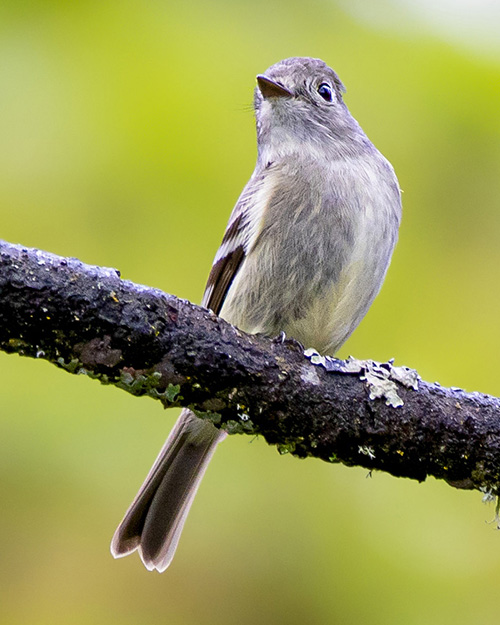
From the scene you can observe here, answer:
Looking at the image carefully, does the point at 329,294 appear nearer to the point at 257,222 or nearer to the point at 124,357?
the point at 257,222

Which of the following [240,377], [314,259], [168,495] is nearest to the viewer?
[240,377]

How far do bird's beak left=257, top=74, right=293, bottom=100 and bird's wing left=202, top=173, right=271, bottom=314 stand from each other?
36 cm

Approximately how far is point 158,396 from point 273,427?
0.37 meters

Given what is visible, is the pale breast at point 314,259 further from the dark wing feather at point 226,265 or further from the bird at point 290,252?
the dark wing feather at point 226,265

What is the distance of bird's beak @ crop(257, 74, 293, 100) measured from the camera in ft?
11.2

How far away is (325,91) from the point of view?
12.5 feet

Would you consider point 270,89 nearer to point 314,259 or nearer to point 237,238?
point 237,238

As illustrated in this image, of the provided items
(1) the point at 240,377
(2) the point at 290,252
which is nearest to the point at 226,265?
(2) the point at 290,252

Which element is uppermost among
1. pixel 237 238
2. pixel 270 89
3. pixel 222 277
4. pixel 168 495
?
pixel 270 89

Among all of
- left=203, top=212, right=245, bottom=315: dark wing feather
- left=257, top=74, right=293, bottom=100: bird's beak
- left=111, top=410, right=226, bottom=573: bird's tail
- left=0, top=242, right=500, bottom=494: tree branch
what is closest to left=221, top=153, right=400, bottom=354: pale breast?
left=203, top=212, right=245, bottom=315: dark wing feather

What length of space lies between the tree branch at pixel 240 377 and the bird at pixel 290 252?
0.71 m

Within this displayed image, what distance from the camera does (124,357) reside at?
2.13 m

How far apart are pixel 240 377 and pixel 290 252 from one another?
102 centimetres

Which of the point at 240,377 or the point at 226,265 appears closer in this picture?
the point at 240,377
